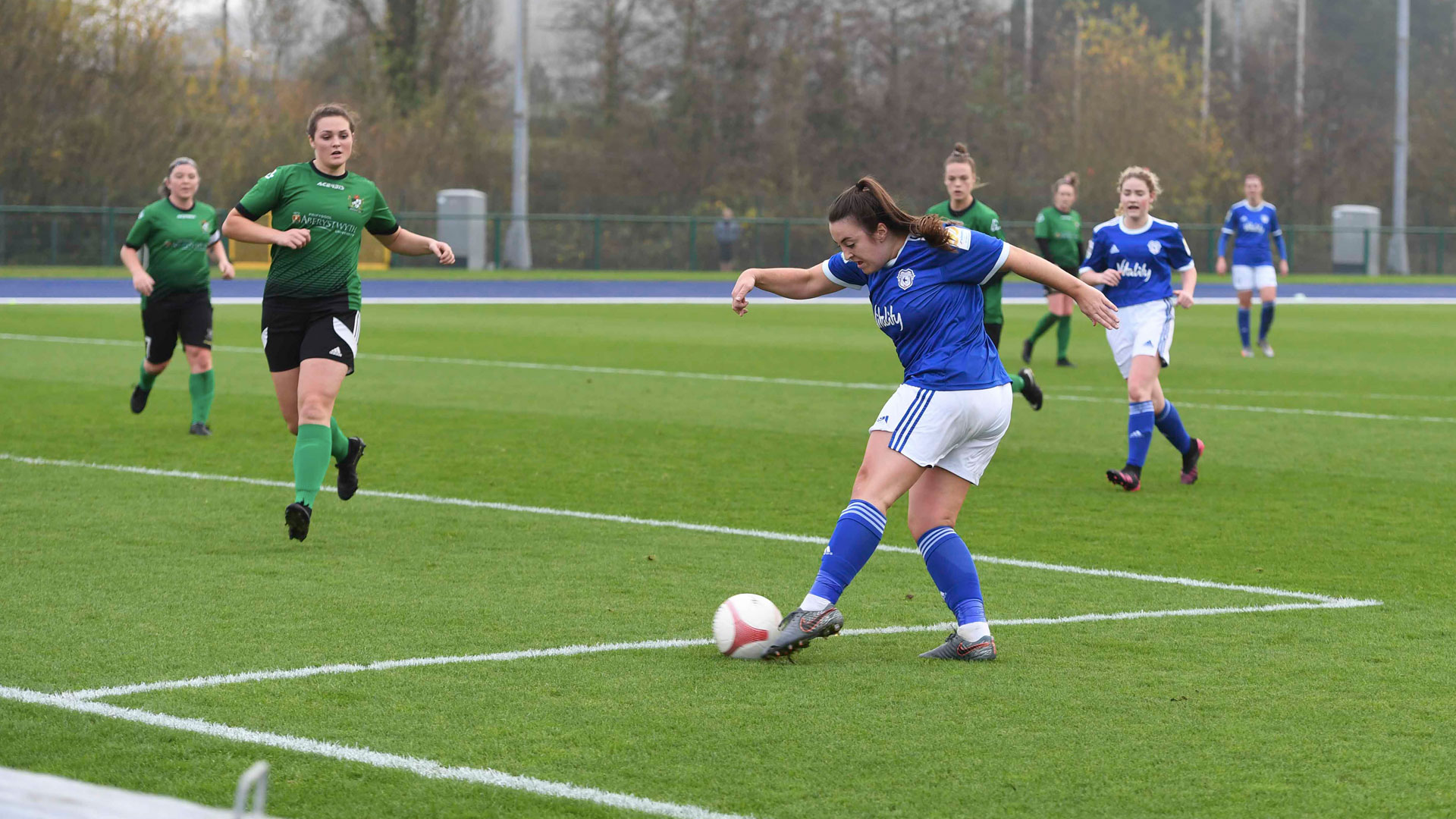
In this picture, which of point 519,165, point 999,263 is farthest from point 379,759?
point 519,165

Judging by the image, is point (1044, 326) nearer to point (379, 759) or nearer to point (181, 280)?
point (181, 280)

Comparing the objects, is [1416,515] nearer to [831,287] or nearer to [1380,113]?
[831,287]

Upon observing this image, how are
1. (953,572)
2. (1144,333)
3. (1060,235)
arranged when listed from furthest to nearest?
(1060,235) < (1144,333) < (953,572)

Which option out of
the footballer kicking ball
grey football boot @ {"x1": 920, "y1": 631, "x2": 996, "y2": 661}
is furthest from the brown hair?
grey football boot @ {"x1": 920, "y1": 631, "x2": 996, "y2": 661}

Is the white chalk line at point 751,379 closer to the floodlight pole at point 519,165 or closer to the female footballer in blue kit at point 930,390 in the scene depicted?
the female footballer in blue kit at point 930,390

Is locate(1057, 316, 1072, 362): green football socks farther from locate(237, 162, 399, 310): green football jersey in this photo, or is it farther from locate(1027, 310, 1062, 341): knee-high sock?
locate(237, 162, 399, 310): green football jersey

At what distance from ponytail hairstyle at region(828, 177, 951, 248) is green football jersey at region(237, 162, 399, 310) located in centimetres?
342

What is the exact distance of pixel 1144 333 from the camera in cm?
1058

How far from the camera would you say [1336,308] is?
33.2 meters

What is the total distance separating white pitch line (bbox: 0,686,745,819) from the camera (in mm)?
4234

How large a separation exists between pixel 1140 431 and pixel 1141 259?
1.09 meters

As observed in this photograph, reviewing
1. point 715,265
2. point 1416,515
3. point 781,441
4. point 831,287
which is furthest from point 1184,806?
point 715,265

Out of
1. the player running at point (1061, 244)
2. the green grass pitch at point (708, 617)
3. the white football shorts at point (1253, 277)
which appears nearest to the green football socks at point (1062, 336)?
the player running at point (1061, 244)

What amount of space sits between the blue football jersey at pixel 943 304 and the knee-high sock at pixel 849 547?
0.48m
